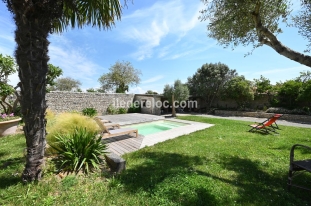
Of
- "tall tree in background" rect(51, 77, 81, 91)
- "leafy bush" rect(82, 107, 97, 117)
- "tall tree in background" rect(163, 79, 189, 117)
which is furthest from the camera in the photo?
"tall tree in background" rect(51, 77, 81, 91)

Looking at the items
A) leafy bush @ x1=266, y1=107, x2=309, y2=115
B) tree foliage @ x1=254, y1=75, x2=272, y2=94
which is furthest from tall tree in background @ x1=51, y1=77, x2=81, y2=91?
leafy bush @ x1=266, y1=107, x2=309, y2=115

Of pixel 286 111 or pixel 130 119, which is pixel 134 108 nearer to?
pixel 130 119

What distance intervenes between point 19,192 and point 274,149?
787 centimetres

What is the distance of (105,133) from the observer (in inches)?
267

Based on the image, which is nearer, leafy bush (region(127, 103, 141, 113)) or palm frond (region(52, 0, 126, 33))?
palm frond (region(52, 0, 126, 33))

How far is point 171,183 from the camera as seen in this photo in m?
3.19

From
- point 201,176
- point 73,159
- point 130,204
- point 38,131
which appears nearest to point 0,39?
point 38,131

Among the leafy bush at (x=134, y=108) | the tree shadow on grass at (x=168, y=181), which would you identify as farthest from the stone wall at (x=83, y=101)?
the tree shadow on grass at (x=168, y=181)

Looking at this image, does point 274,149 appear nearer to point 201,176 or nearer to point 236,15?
point 201,176

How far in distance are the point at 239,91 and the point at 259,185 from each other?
17.0m

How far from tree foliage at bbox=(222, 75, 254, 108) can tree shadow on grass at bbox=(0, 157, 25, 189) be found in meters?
19.8

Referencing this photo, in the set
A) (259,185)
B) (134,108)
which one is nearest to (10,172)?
(259,185)

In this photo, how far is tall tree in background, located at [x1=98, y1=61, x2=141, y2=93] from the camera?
31156mm

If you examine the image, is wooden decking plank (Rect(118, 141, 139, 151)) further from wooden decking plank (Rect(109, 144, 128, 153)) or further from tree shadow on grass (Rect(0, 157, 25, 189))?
tree shadow on grass (Rect(0, 157, 25, 189))
